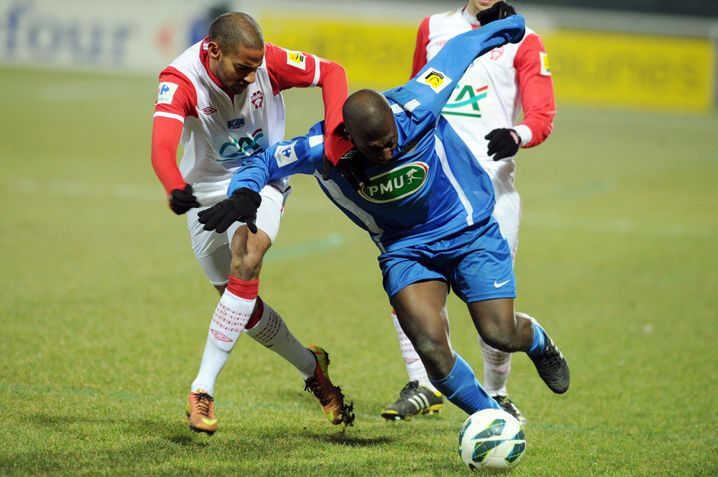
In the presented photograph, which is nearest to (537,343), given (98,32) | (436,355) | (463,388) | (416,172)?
(463,388)

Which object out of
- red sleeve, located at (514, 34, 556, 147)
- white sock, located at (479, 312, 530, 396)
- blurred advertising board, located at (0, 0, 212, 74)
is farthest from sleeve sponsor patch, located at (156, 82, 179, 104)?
blurred advertising board, located at (0, 0, 212, 74)

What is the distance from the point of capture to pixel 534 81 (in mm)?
6461

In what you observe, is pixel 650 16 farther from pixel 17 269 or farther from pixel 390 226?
pixel 390 226

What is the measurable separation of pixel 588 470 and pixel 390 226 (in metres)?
1.63

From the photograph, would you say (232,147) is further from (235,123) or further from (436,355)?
(436,355)

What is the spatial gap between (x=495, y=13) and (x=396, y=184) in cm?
154

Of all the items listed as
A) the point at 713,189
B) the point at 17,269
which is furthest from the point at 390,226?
the point at 713,189

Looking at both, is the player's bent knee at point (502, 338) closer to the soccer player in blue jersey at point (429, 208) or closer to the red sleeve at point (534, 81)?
the soccer player in blue jersey at point (429, 208)

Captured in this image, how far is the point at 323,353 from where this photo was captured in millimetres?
6219

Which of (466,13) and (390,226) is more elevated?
(466,13)

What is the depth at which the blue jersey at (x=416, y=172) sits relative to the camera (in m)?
5.24

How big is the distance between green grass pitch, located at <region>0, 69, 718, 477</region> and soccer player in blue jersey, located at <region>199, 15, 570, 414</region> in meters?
0.66

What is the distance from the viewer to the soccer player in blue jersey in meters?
5.21

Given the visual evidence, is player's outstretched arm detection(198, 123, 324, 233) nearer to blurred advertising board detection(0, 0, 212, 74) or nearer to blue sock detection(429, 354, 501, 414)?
blue sock detection(429, 354, 501, 414)
